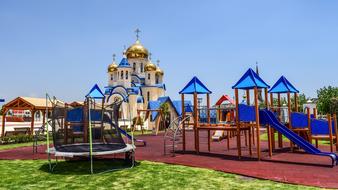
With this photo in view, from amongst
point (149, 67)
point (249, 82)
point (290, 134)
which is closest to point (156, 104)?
point (149, 67)

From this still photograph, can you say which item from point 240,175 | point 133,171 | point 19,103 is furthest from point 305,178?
point 19,103

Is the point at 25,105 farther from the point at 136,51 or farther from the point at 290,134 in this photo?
the point at 136,51

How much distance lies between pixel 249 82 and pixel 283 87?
169 inches

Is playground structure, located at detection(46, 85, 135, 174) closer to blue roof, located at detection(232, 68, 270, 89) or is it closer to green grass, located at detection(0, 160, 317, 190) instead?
green grass, located at detection(0, 160, 317, 190)

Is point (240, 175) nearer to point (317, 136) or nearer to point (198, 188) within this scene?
point (198, 188)

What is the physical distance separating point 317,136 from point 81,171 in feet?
34.4

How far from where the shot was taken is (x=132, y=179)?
25.9ft

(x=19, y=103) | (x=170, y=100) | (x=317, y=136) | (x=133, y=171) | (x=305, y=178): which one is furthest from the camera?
(x=170, y=100)

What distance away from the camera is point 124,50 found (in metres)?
50.4

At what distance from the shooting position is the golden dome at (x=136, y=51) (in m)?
49.8

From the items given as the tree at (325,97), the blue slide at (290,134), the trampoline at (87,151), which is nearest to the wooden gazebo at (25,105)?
the trampoline at (87,151)

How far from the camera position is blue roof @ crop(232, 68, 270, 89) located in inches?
463

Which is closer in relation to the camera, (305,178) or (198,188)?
(198,188)

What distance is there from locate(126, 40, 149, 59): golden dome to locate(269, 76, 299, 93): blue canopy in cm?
3657
